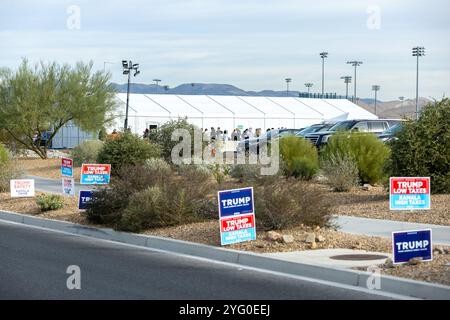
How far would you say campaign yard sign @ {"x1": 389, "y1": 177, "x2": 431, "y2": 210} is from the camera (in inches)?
554

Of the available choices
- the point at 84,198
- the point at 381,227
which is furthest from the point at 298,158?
the point at 381,227

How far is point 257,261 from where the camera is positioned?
1205 cm

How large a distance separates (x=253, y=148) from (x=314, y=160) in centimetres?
675

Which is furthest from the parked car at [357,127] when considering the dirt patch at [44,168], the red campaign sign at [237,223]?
the red campaign sign at [237,223]

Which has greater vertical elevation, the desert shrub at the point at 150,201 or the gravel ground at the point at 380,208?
the desert shrub at the point at 150,201

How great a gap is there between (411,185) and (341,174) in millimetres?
6903

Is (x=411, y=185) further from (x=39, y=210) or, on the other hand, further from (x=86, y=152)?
(x=86, y=152)

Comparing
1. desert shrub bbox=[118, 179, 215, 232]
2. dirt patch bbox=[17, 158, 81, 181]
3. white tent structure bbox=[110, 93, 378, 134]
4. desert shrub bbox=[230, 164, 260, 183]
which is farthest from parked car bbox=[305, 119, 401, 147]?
white tent structure bbox=[110, 93, 378, 134]

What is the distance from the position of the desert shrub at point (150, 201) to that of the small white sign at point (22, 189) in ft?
18.1

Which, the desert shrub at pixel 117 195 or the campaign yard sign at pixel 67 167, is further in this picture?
the campaign yard sign at pixel 67 167

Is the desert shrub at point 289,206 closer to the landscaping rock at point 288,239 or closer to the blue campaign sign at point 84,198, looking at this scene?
the landscaping rock at point 288,239

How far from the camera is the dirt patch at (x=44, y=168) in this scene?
32125 mm
